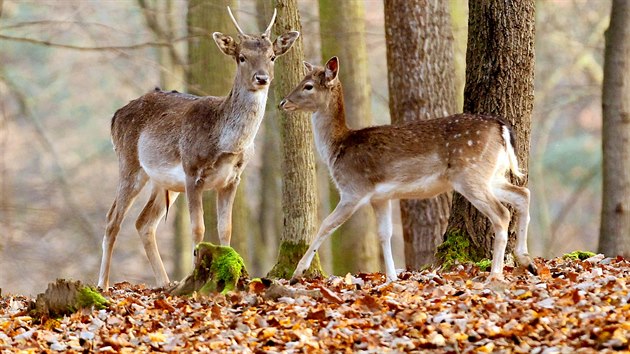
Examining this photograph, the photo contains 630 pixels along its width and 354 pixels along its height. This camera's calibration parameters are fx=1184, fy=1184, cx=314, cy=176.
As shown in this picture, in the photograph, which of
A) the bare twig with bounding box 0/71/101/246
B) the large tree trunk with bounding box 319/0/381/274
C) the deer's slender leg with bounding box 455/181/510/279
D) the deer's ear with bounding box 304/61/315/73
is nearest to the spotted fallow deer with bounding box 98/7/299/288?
the deer's ear with bounding box 304/61/315/73

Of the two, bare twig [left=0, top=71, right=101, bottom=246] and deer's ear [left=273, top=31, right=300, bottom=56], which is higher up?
deer's ear [left=273, top=31, right=300, bottom=56]

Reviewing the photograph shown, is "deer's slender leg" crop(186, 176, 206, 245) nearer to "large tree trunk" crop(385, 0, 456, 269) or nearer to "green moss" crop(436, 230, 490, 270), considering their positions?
"green moss" crop(436, 230, 490, 270)

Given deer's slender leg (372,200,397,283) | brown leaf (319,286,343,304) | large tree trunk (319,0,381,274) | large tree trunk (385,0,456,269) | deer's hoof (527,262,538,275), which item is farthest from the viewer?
large tree trunk (319,0,381,274)

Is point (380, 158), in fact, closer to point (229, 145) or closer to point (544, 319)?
point (229, 145)

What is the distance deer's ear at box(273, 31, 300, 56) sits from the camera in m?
11.2

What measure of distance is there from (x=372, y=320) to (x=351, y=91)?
991cm

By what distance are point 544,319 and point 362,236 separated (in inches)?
393

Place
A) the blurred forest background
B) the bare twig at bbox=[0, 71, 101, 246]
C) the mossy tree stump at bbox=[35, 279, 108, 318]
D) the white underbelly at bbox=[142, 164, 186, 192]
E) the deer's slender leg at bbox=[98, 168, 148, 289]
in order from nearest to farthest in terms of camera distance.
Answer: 1. the mossy tree stump at bbox=[35, 279, 108, 318]
2. the white underbelly at bbox=[142, 164, 186, 192]
3. the deer's slender leg at bbox=[98, 168, 148, 289]
4. the bare twig at bbox=[0, 71, 101, 246]
5. the blurred forest background

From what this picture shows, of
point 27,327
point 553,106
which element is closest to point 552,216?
point 553,106

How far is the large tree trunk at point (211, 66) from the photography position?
1577 cm

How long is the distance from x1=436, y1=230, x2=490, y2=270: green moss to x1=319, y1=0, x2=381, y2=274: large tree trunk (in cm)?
628

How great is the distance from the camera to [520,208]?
9852mm

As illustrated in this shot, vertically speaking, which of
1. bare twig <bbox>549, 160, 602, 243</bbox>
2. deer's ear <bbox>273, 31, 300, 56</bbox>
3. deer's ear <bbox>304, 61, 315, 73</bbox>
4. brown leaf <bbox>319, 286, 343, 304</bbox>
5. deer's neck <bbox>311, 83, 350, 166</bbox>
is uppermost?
deer's ear <bbox>273, 31, 300, 56</bbox>

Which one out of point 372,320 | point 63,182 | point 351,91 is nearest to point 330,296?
point 372,320
